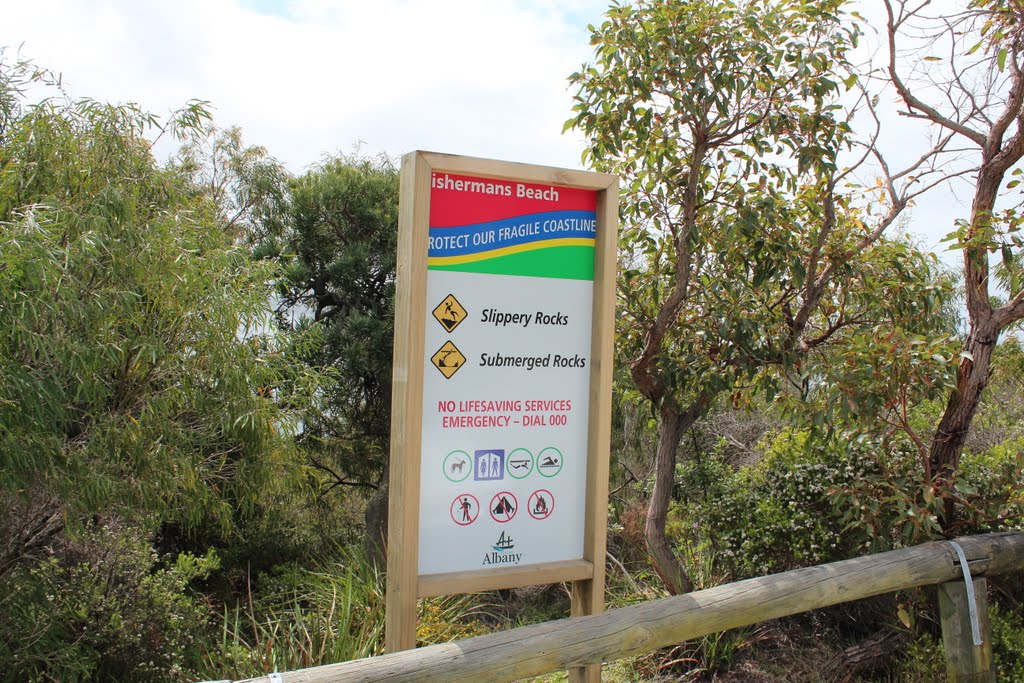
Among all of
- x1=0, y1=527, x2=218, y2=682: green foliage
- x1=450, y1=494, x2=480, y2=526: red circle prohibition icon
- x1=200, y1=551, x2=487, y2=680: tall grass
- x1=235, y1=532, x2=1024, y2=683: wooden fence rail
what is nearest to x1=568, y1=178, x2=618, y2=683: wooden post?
x1=235, y1=532, x2=1024, y2=683: wooden fence rail

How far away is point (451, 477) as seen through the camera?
3287 millimetres

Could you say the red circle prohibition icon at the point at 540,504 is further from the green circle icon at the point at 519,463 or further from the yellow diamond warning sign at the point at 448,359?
the yellow diamond warning sign at the point at 448,359

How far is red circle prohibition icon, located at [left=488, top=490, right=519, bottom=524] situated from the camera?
3375mm

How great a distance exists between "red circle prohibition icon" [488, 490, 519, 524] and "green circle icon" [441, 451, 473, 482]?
16 cm

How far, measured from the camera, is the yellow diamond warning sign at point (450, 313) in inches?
128

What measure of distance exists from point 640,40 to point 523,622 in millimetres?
3976

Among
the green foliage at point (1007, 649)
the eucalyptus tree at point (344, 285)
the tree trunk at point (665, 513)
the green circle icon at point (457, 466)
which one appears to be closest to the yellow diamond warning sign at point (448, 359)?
the green circle icon at point (457, 466)

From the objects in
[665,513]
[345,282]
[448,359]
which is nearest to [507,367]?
[448,359]

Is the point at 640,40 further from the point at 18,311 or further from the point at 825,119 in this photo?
the point at 18,311

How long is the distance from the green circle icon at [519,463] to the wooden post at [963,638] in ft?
7.14

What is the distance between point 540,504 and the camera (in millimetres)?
3488

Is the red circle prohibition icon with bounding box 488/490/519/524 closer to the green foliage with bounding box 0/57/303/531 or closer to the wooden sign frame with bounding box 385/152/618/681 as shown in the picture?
the wooden sign frame with bounding box 385/152/618/681

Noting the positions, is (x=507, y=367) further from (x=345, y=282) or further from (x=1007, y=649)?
(x=345, y=282)

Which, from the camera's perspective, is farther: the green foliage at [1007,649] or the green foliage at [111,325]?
the green foliage at [1007,649]
